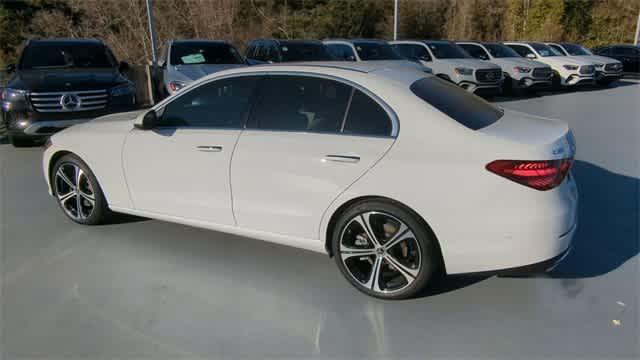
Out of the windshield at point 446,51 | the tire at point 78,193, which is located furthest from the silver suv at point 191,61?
the windshield at point 446,51

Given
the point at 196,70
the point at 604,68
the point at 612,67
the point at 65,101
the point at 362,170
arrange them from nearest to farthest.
→ the point at 362,170, the point at 65,101, the point at 196,70, the point at 604,68, the point at 612,67

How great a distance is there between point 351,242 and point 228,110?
4.72 ft

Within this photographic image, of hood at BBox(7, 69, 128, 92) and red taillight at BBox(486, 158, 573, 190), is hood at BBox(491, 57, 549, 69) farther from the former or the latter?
red taillight at BBox(486, 158, 573, 190)

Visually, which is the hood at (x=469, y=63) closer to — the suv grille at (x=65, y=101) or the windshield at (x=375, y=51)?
the windshield at (x=375, y=51)

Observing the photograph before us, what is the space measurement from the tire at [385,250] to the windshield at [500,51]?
14180 mm

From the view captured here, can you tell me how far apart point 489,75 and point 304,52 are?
5188 mm

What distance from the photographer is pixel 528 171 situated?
285 cm

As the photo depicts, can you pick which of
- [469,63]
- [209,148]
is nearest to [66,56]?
[209,148]

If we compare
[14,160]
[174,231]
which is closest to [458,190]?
[174,231]

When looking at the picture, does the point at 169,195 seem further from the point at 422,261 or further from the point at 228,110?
the point at 422,261

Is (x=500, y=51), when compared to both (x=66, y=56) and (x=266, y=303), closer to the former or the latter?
(x=66, y=56)

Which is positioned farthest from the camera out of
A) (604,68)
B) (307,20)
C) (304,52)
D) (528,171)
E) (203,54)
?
(307,20)

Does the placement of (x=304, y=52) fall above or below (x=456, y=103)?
below

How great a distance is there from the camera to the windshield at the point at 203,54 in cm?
1005
